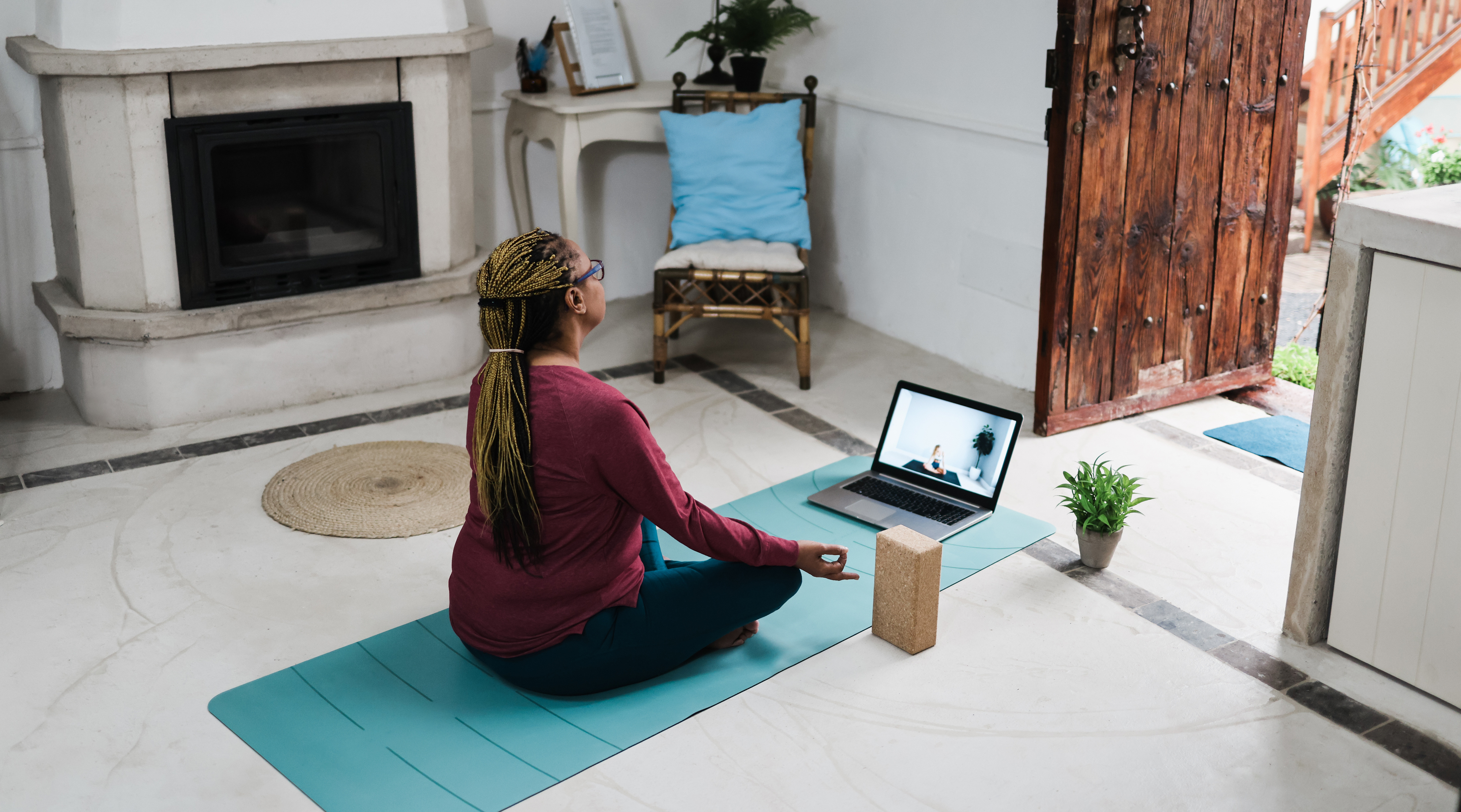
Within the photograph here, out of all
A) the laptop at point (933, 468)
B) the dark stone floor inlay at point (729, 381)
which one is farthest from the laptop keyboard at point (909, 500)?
the dark stone floor inlay at point (729, 381)

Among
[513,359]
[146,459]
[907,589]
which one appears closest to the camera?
[513,359]

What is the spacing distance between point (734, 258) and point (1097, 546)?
63.9 inches

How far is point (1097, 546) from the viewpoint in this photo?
9.28 ft

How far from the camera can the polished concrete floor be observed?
211 cm

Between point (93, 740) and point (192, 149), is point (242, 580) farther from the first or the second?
point (192, 149)

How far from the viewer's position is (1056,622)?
2.63 meters

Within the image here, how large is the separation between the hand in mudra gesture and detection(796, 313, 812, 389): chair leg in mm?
1647

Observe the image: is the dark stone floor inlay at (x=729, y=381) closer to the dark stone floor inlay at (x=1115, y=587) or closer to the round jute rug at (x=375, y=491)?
the round jute rug at (x=375, y=491)

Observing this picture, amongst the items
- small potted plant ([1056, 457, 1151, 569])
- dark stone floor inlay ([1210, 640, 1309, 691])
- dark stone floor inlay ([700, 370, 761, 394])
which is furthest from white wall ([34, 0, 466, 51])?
dark stone floor inlay ([1210, 640, 1309, 691])

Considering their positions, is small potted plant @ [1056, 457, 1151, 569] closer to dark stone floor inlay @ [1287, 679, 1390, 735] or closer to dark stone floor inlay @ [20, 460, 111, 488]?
dark stone floor inlay @ [1287, 679, 1390, 735]

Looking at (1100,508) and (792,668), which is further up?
(1100,508)

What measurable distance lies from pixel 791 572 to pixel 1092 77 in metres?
1.72

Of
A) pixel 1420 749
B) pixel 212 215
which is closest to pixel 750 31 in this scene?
pixel 212 215

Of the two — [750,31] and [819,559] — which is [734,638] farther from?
[750,31]
